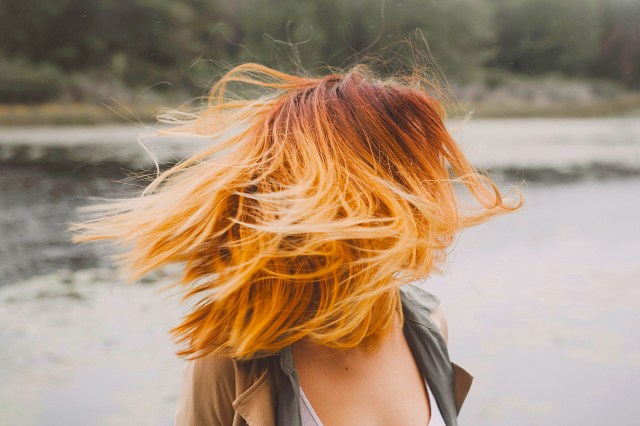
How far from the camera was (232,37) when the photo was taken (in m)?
13.2

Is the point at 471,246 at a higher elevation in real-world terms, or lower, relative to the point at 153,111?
lower

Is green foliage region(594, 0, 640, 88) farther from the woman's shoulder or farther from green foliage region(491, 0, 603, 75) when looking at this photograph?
the woman's shoulder

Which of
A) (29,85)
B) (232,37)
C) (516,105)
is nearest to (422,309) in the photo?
(232,37)

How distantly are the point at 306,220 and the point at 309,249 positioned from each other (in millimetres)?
60

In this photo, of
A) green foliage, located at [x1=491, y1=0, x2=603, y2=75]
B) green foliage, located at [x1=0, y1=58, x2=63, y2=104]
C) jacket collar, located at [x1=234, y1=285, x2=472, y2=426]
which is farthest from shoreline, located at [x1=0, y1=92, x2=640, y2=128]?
jacket collar, located at [x1=234, y1=285, x2=472, y2=426]

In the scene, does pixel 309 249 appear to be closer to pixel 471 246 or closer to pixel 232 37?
pixel 471 246

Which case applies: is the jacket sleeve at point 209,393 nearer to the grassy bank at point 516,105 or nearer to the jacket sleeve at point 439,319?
the jacket sleeve at point 439,319

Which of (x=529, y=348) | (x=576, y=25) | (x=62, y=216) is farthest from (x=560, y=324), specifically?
(x=576, y=25)

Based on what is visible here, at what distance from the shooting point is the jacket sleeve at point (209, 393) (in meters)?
1.21

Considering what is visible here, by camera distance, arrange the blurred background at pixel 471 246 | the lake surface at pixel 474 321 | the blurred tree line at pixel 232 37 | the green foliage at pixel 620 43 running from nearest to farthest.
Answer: the blurred background at pixel 471 246 < the lake surface at pixel 474 321 < the blurred tree line at pixel 232 37 < the green foliage at pixel 620 43

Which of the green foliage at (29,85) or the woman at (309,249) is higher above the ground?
the green foliage at (29,85)

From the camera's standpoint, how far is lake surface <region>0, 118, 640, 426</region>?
4918mm

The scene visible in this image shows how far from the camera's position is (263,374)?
1238 mm

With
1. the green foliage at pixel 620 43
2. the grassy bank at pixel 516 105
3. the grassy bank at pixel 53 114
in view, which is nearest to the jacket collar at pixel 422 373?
the green foliage at pixel 620 43
